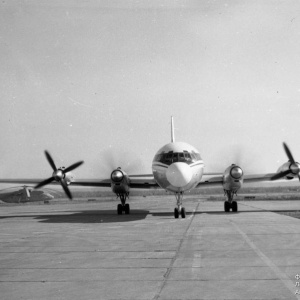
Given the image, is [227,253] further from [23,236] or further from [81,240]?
[23,236]

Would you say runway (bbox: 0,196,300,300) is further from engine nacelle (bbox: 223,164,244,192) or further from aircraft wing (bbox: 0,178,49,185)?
aircraft wing (bbox: 0,178,49,185)

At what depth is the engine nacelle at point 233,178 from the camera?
25.0m

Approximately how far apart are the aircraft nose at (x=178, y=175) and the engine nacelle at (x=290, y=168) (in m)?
7.56

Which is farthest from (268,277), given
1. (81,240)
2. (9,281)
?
(81,240)

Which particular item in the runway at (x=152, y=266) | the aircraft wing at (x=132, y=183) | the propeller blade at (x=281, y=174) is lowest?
the runway at (x=152, y=266)

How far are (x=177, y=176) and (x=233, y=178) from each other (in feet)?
22.4

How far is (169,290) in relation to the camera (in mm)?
6312

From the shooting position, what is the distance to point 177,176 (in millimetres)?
19359

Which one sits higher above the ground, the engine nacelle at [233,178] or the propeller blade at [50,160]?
the propeller blade at [50,160]

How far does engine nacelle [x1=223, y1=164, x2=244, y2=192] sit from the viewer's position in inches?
983

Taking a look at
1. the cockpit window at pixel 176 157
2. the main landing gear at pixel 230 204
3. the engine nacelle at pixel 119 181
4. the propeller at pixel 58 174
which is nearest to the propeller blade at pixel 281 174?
the main landing gear at pixel 230 204

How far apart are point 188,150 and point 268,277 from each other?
15.0 m

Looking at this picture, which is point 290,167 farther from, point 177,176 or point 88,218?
point 88,218

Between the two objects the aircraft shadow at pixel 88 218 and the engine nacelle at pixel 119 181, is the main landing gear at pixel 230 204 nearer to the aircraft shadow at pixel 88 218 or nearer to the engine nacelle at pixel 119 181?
the aircraft shadow at pixel 88 218
